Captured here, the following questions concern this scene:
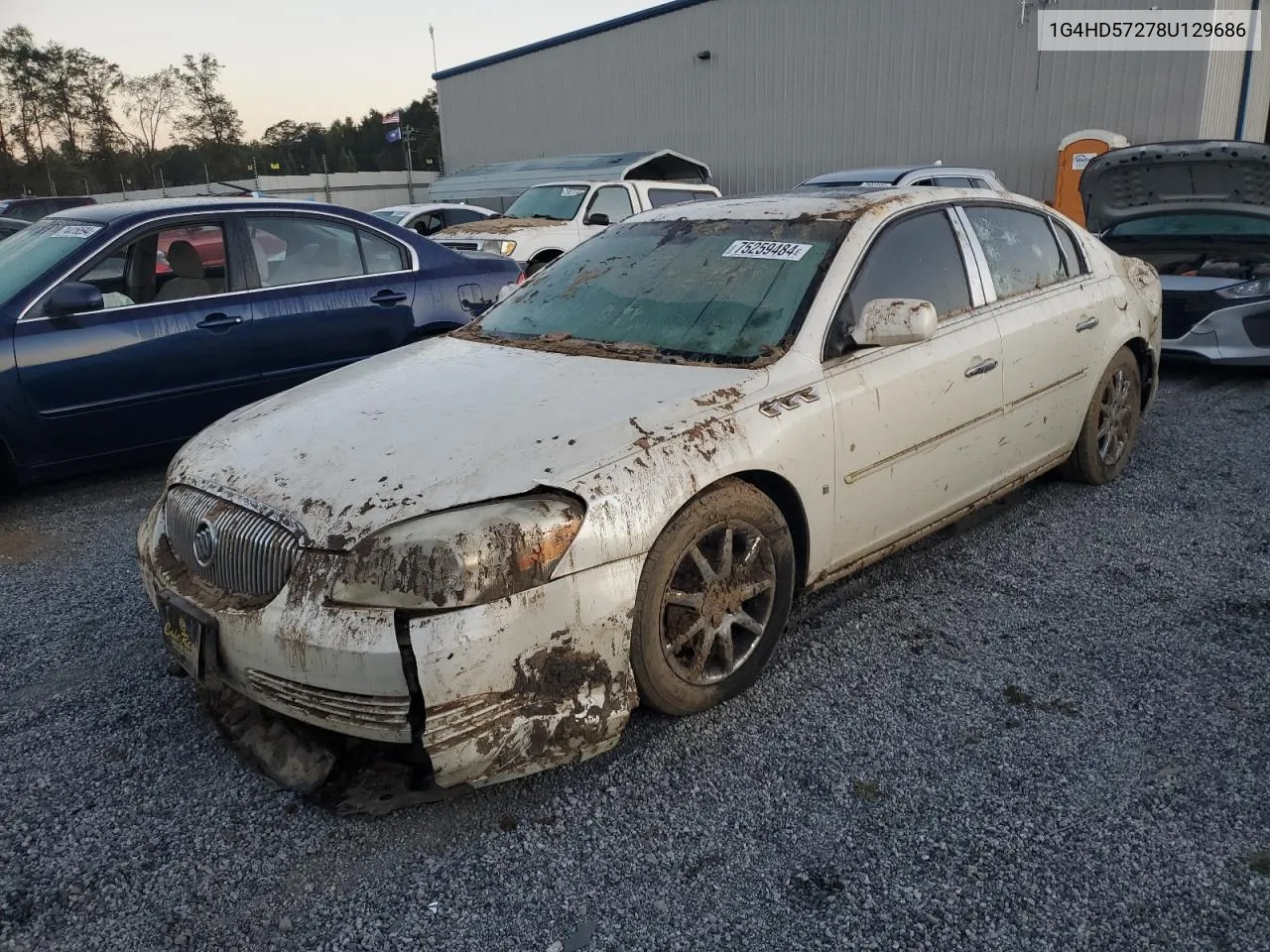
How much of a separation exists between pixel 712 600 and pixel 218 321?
3696 mm

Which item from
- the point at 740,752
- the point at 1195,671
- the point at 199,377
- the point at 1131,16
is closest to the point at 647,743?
the point at 740,752

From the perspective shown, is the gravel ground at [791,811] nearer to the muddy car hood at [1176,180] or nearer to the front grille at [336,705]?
the front grille at [336,705]

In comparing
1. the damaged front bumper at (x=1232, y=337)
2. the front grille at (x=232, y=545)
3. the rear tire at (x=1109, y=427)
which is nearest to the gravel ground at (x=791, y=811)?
the front grille at (x=232, y=545)

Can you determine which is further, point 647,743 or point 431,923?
point 647,743

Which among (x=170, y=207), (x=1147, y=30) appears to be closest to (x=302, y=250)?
(x=170, y=207)

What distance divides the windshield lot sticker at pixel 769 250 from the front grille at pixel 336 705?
208 centimetres

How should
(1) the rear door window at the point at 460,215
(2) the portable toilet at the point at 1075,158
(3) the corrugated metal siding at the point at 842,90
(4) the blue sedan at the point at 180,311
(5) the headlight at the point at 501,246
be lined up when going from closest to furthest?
(4) the blue sedan at the point at 180,311, (5) the headlight at the point at 501,246, (2) the portable toilet at the point at 1075,158, (1) the rear door window at the point at 460,215, (3) the corrugated metal siding at the point at 842,90

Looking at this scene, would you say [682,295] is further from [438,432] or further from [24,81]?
[24,81]

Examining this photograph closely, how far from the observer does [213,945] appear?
6.82 ft

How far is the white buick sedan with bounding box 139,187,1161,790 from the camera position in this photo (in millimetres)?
2330

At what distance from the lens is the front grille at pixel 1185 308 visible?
271 inches

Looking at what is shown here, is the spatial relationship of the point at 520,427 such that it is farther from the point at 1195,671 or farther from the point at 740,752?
the point at 1195,671

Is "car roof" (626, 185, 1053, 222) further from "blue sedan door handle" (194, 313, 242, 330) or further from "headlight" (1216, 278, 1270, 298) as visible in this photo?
"headlight" (1216, 278, 1270, 298)

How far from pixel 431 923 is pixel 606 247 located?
277 cm
